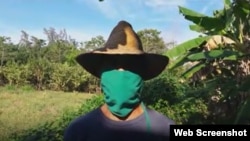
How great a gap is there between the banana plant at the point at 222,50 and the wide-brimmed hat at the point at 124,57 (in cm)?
287

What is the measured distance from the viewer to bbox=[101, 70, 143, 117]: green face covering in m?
1.66

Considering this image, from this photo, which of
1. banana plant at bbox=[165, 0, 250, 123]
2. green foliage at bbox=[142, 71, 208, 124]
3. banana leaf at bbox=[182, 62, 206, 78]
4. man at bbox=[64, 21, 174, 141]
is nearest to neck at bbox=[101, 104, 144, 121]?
man at bbox=[64, 21, 174, 141]

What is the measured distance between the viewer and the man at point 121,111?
165cm

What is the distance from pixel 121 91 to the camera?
5.47 ft

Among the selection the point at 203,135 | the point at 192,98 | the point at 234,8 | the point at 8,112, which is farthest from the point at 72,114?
the point at 8,112

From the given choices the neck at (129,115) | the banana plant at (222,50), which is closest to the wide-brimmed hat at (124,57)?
the neck at (129,115)

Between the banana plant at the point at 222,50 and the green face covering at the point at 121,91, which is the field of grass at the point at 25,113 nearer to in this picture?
the banana plant at the point at 222,50

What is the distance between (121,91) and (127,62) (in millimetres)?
128

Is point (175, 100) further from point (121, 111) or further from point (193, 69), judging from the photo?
point (121, 111)

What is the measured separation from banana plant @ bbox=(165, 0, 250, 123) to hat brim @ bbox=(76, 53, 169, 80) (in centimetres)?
286

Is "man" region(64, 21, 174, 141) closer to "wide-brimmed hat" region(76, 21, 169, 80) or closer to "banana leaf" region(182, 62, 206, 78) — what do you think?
"wide-brimmed hat" region(76, 21, 169, 80)

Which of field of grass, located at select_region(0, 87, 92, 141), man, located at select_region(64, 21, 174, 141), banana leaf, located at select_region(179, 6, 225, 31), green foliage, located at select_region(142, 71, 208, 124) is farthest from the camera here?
field of grass, located at select_region(0, 87, 92, 141)

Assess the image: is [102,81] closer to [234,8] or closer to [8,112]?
[234,8]

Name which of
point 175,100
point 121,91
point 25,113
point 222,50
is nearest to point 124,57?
point 121,91
